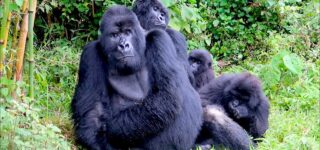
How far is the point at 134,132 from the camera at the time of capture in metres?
4.15

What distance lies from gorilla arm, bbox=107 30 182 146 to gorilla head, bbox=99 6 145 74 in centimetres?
11

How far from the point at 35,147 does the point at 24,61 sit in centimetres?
82

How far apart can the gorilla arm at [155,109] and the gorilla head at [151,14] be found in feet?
2.72

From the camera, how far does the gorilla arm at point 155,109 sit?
4.14m

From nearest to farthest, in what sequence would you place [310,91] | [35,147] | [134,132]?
[35,147] < [134,132] < [310,91]

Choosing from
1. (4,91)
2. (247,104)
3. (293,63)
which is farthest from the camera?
(293,63)

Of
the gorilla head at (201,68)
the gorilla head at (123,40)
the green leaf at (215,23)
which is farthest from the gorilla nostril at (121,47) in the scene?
the green leaf at (215,23)

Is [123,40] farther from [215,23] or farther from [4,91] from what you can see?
[215,23]

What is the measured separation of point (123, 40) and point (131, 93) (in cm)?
44

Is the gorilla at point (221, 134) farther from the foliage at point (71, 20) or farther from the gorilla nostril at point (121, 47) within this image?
the foliage at point (71, 20)

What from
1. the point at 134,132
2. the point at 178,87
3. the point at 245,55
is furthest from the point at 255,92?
the point at 245,55

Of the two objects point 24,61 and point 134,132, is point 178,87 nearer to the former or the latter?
point 134,132

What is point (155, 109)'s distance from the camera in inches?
163

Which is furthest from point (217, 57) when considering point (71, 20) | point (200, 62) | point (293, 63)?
point (71, 20)
